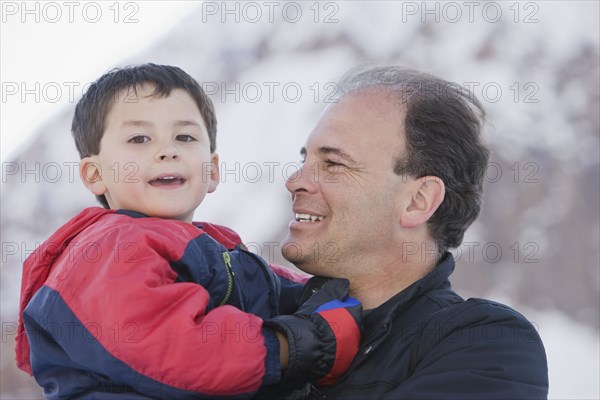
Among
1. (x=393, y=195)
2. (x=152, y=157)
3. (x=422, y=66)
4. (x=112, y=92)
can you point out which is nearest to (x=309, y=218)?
(x=393, y=195)

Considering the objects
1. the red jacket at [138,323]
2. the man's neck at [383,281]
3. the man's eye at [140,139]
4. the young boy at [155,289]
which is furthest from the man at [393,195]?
the man's eye at [140,139]

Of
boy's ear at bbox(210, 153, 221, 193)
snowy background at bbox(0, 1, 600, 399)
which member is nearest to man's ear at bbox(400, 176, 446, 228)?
boy's ear at bbox(210, 153, 221, 193)

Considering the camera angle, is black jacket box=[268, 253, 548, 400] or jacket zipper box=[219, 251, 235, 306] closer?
black jacket box=[268, 253, 548, 400]

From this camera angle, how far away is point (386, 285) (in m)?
1.86

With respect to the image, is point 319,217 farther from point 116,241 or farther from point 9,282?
point 9,282

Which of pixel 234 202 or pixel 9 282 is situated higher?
pixel 234 202

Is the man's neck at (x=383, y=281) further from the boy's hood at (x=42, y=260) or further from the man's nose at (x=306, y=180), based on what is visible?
the boy's hood at (x=42, y=260)

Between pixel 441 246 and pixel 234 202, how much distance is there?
1790 mm

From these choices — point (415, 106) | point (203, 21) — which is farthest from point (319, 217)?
point (203, 21)

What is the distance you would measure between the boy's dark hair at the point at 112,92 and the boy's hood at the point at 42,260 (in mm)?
189

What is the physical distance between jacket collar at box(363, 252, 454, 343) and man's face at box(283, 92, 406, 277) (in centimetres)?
15

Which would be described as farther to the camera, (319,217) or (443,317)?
(319,217)

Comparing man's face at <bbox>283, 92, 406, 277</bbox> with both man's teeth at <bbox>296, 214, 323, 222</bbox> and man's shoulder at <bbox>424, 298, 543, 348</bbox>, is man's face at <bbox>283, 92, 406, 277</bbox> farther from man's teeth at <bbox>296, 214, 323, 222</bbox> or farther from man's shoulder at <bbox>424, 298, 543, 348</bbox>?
man's shoulder at <bbox>424, 298, 543, 348</bbox>

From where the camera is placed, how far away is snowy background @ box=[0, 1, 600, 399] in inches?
134
